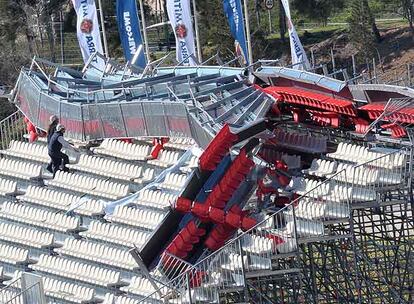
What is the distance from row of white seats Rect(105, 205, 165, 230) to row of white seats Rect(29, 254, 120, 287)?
1073 mm

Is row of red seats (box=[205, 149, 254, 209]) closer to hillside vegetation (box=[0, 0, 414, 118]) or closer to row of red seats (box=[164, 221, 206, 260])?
row of red seats (box=[164, 221, 206, 260])

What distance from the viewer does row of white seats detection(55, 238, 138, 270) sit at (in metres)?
34.5

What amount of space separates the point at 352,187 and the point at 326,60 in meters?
38.0

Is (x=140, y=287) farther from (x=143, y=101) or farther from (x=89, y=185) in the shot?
(x=143, y=101)

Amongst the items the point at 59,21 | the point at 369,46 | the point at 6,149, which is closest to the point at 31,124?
the point at 6,149

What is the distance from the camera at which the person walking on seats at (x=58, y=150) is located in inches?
1519

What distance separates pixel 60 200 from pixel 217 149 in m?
5.77

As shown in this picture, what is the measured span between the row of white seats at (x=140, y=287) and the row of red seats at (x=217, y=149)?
2446 millimetres

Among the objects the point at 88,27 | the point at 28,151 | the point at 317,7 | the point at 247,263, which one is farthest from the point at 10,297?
the point at 317,7

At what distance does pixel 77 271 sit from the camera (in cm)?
3541

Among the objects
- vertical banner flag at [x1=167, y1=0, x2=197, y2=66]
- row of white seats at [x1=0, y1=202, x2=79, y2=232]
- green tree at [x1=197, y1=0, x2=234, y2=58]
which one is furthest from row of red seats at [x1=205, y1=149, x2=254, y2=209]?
green tree at [x1=197, y1=0, x2=234, y2=58]

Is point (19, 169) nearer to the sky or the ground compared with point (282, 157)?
nearer to the sky

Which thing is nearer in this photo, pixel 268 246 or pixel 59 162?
pixel 268 246

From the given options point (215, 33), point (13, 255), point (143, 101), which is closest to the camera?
point (143, 101)
